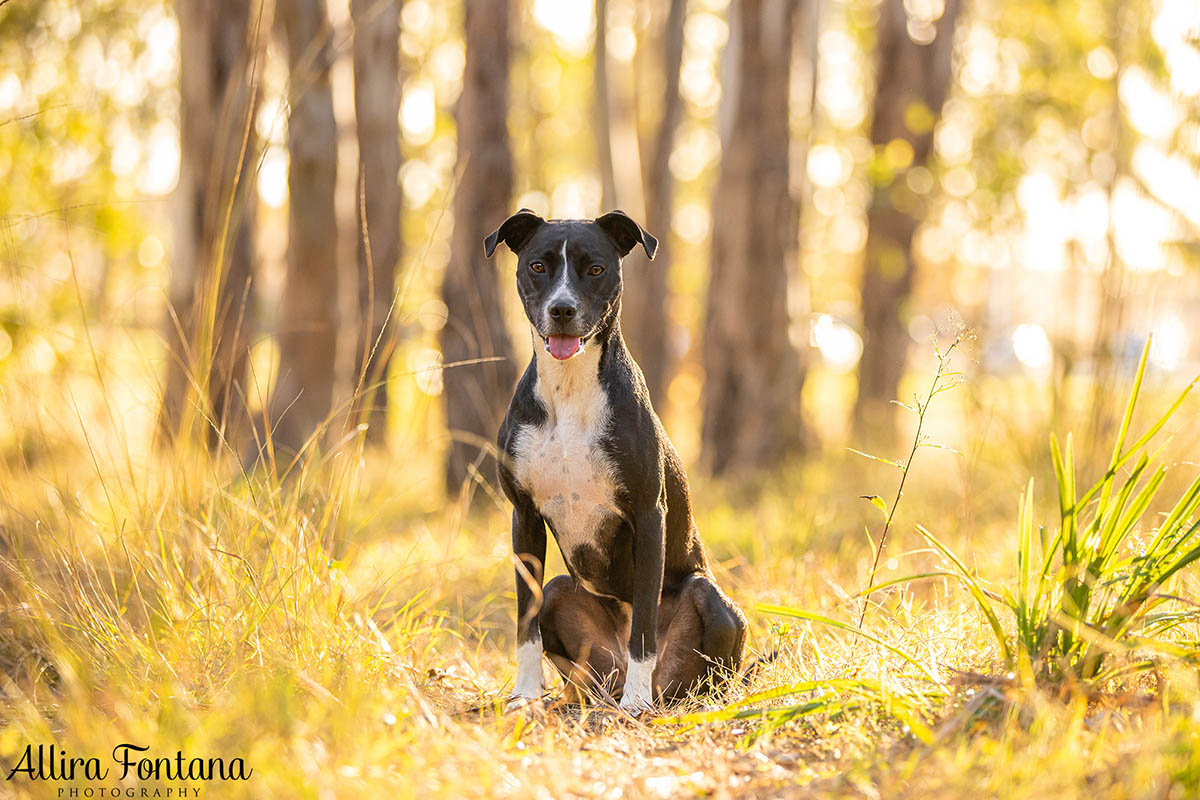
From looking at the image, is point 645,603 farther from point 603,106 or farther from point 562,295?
point 603,106

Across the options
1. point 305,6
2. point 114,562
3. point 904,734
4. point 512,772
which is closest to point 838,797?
point 904,734

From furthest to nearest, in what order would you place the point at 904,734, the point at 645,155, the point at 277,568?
the point at 645,155, the point at 277,568, the point at 904,734

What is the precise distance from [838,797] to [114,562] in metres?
2.68

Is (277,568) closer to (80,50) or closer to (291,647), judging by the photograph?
(291,647)

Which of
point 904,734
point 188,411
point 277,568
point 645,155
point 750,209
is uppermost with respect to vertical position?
point 645,155

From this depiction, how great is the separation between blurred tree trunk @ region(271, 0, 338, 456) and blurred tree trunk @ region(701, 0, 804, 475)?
3284 millimetres

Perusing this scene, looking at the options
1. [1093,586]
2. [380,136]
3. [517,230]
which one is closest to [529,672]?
[517,230]

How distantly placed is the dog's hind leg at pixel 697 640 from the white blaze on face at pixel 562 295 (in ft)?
3.72

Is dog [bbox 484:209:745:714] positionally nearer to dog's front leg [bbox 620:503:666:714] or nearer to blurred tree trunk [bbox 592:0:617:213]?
dog's front leg [bbox 620:503:666:714]

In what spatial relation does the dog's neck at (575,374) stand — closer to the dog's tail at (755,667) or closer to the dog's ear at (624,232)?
the dog's ear at (624,232)

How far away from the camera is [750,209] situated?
8.80 metres

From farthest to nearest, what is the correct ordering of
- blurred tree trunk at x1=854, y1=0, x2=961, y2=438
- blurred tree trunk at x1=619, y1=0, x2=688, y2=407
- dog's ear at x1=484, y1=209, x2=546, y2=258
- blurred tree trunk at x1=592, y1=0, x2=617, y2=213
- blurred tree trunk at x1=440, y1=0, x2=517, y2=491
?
blurred tree trunk at x1=619, y1=0, x2=688, y2=407, blurred tree trunk at x1=592, y1=0, x2=617, y2=213, blurred tree trunk at x1=854, y1=0, x2=961, y2=438, blurred tree trunk at x1=440, y1=0, x2=517, y2=491, dog's ear at x1=484, y1=209, x2=546, y2=258

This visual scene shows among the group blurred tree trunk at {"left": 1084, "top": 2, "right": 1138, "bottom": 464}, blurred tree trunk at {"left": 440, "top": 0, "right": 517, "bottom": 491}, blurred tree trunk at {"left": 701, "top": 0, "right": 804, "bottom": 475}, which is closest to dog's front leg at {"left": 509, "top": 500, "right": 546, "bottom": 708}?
blurred tree trunk at {"left": 1084, "top": 2, "right": 1138, "bottom": 464}

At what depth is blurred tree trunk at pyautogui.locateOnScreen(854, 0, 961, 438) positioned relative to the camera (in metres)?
11.1
